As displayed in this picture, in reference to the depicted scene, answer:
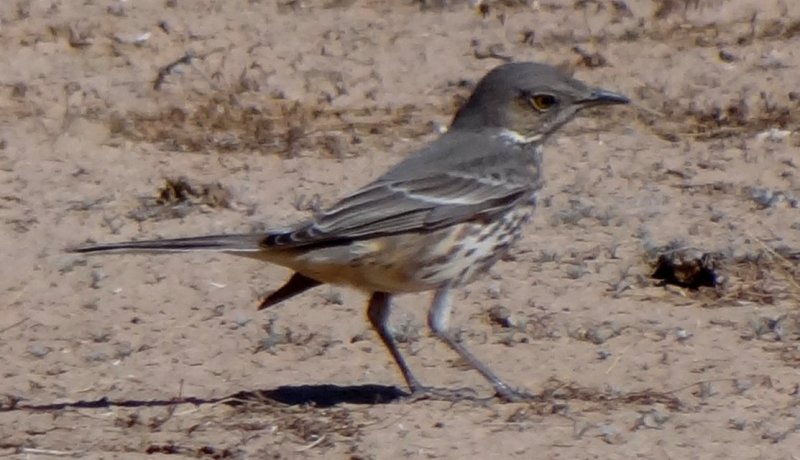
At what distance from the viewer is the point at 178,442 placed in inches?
314

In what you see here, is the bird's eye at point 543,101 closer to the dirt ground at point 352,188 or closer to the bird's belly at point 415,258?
the bird's belly at point 415,258

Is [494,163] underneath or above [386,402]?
above

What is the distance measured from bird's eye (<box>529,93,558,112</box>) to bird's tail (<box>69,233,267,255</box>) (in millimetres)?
1601

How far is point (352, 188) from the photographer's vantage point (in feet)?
36.9

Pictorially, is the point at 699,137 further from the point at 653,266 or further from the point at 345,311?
the point at 345,311

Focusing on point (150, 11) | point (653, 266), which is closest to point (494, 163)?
point (653, 266)

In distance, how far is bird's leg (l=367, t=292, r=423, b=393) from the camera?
8.80 meters

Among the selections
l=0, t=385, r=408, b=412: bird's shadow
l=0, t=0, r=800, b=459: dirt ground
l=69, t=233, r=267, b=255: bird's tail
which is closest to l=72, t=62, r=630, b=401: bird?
l=69, t=233, r=267, b=255: bird's tail

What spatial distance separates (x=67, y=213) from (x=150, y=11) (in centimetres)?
309

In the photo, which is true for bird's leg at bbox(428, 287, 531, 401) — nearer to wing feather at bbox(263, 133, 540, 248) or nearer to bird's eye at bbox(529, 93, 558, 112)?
wing feather at bbox(263, 133, 540, 248)

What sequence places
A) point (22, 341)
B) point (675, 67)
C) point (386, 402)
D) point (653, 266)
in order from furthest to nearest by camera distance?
1. point (675, 67)
2. point (653, 266)
3. point (22, 341)
4. point (386, 402)

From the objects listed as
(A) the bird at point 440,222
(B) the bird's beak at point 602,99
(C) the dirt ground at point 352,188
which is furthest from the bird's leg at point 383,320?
(B) the bird's beak at point 602,99

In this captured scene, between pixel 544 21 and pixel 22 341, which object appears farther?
pixel 544 21

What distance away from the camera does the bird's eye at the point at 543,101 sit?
9.31m
